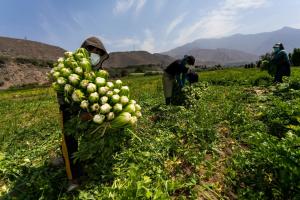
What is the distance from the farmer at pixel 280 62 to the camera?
42.2 feet

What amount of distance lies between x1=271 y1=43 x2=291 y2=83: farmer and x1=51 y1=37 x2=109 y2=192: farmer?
381 inches

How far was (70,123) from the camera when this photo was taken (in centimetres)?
461

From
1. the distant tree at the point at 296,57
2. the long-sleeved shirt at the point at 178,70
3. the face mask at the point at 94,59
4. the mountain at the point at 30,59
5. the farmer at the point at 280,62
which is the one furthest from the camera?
the mountain at the point at 30,59

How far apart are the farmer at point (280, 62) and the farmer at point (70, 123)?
31.8 feet

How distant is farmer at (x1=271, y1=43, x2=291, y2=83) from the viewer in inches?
507

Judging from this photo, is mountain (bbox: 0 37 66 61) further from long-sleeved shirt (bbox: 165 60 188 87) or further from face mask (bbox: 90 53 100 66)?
face mask (bbox: 90 53 100 66)

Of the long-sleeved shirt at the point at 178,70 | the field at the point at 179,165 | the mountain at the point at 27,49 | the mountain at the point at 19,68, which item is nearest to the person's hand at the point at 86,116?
the field at the point at 179,165

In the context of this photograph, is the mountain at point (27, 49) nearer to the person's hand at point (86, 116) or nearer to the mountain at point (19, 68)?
the mountain at point (19, 68)

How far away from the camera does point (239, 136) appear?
6594 mm

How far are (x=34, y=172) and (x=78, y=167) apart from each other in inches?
38.7

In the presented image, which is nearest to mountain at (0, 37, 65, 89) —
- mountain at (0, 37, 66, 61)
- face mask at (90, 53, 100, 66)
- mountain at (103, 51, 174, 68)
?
mountain at (0, 37, 66, 61)

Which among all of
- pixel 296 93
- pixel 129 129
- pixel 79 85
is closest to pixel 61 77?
pixel 79 85

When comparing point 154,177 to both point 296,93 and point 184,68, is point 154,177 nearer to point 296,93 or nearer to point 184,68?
point 184,68

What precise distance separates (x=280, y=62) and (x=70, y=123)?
34.7ft
